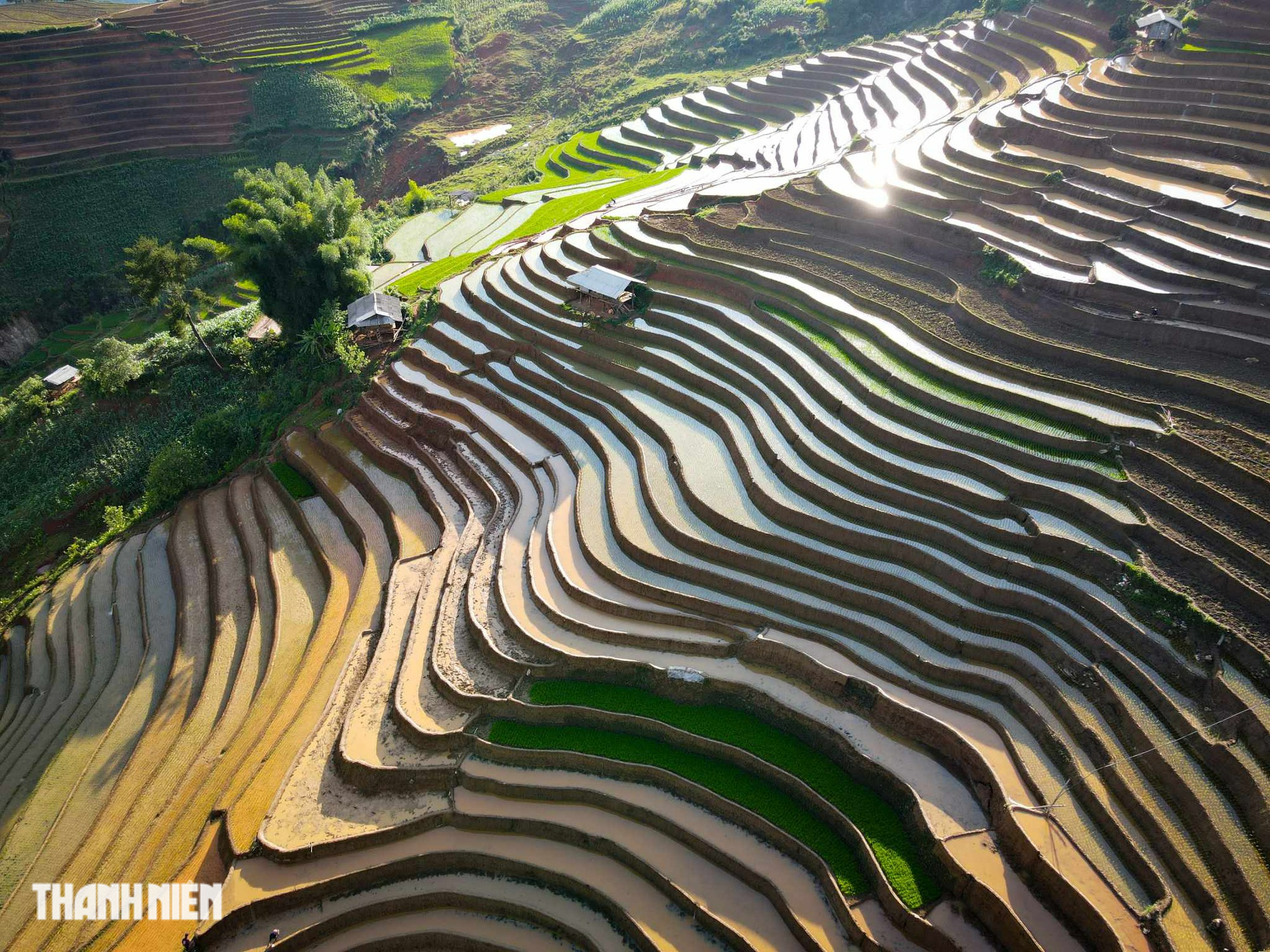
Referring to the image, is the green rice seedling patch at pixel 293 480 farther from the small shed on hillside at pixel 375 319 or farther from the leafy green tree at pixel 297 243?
the leafy green tree at pixel 297 243

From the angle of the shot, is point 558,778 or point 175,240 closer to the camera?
point 558,778

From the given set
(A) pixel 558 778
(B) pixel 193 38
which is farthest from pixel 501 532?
(B) pixel 193 38

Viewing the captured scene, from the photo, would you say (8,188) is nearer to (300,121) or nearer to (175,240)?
(175,240)

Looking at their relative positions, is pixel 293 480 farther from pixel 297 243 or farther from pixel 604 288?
pixel 604 288

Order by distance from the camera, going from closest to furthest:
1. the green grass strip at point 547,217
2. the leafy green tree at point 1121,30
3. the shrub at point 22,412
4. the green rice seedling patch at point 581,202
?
the leafy green tree at point 1121,30, the shrub at point 22,412, the green grass strip at point 547,217, the green rice seedling patch at point 581,202

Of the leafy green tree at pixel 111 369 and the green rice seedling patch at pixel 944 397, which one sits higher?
the green rice seedling patch at pixel 944 397

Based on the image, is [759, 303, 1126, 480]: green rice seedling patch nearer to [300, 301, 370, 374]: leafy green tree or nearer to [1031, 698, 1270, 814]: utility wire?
[1031, 698, 1270, 814]: utility wire

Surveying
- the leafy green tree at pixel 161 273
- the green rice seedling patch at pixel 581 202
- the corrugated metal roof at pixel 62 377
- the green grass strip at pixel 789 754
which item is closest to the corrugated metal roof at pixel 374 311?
the leafy green tree at pixel 161 273
